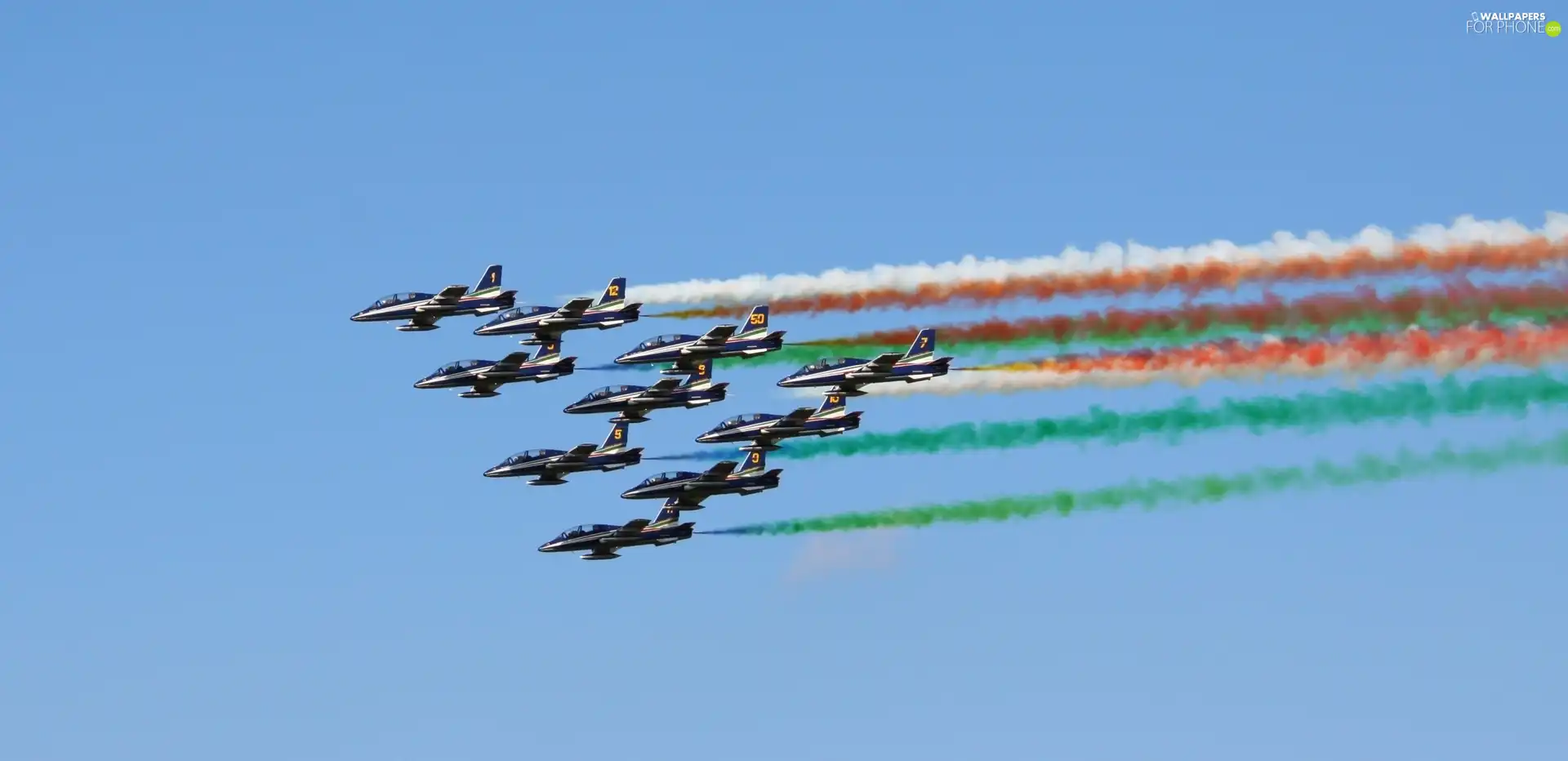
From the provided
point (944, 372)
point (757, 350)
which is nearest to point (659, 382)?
point (757, 350)

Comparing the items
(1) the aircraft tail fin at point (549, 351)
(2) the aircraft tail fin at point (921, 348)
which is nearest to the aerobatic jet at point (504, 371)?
A: (1) the aircraft tail fin at point (549, 351)

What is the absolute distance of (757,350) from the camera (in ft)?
386

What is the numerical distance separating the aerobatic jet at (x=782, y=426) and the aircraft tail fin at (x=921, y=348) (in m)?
3.62

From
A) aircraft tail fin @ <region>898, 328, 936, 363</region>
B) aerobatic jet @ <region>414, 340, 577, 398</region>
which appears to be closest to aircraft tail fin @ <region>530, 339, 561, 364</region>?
aerobatic jet @ <region>414, 340, 577, 398</region>

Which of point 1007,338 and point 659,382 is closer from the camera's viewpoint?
point 1007,338

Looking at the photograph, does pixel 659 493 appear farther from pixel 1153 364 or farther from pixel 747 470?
pixel 1153 364

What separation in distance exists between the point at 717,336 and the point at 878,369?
670cm

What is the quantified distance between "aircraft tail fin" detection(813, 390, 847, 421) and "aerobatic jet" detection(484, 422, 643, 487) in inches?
368

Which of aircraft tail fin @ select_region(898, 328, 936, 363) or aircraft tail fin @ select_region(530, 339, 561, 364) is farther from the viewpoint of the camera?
aircraft tail fin @ select_region(530, 339, 561, 364)

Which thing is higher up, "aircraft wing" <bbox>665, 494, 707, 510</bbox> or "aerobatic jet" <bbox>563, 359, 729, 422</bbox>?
"aerobatic jet" <bbox>563, 359, 729, 422</bbox>

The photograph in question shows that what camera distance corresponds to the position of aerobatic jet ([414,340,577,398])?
122938mm

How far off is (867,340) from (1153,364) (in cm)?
1727

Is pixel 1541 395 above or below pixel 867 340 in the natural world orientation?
below

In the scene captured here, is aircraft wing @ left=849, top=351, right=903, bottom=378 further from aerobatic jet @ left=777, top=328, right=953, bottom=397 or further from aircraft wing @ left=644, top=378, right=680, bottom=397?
aircraft wing @ left=644, top=378, right=680, bottom=397
